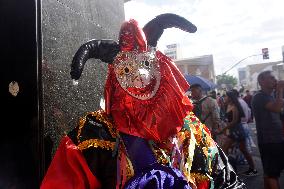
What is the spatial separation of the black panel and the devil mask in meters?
0.27

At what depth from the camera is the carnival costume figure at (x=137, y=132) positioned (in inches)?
68.9

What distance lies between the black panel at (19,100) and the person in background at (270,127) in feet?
10.7

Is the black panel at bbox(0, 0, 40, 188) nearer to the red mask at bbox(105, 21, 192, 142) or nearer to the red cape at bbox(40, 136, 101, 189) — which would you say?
the red cape at bbox(40, 136, 101, 189)

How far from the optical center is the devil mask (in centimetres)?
190

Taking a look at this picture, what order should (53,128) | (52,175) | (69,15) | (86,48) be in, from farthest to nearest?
(69,15) < (53,128) < (86,48) < (52,175)

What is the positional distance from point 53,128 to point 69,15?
763 millimetres

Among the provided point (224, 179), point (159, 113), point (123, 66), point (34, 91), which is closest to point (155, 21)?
point (123, 66)

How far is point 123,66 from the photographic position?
6.37 ft

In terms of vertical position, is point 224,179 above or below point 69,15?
below

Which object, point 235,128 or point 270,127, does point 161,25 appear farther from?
point 235,128

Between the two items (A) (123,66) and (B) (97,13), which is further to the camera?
(B) (97,13)

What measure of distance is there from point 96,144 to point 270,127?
3228 millimetres

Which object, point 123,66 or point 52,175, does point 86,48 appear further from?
point 52,175

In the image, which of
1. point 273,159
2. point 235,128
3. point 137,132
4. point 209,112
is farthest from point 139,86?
point 235,128
